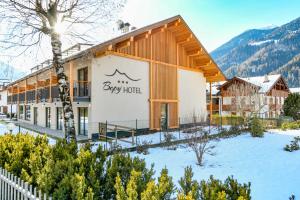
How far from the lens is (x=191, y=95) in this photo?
89.4 feet

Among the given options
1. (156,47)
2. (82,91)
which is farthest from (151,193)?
(156,47)

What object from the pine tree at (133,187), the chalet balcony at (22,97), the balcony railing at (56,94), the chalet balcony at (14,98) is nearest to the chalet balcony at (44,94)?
the balcony railing at (56,94)

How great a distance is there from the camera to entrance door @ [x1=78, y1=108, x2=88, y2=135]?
66.5ft

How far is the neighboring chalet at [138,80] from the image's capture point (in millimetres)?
18969

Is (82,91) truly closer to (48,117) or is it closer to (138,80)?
(138,80)

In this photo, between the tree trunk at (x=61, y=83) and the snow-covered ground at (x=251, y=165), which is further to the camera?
the tree trunk at (x=61, y=83)

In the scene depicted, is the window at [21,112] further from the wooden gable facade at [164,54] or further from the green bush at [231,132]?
the green bush at [231,132]

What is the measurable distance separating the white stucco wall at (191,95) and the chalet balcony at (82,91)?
9.27 meters

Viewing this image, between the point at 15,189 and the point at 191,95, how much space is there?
22.8 m

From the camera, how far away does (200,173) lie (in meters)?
10.7

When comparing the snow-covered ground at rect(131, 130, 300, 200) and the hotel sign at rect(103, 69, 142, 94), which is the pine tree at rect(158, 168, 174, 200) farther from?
the hotel sign at rect(103, 69, 142, 94)

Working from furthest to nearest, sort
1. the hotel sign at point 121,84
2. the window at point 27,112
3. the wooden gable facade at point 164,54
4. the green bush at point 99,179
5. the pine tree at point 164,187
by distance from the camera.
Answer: the window at point 27,112 < the wooden gable facade at point 164,54 < the hotel sign at point 121,84 < the green bush at point 99,179 < the pine tree at point 164,187

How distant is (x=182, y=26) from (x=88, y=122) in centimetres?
1168

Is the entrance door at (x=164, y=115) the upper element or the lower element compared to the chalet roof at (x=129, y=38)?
lower
